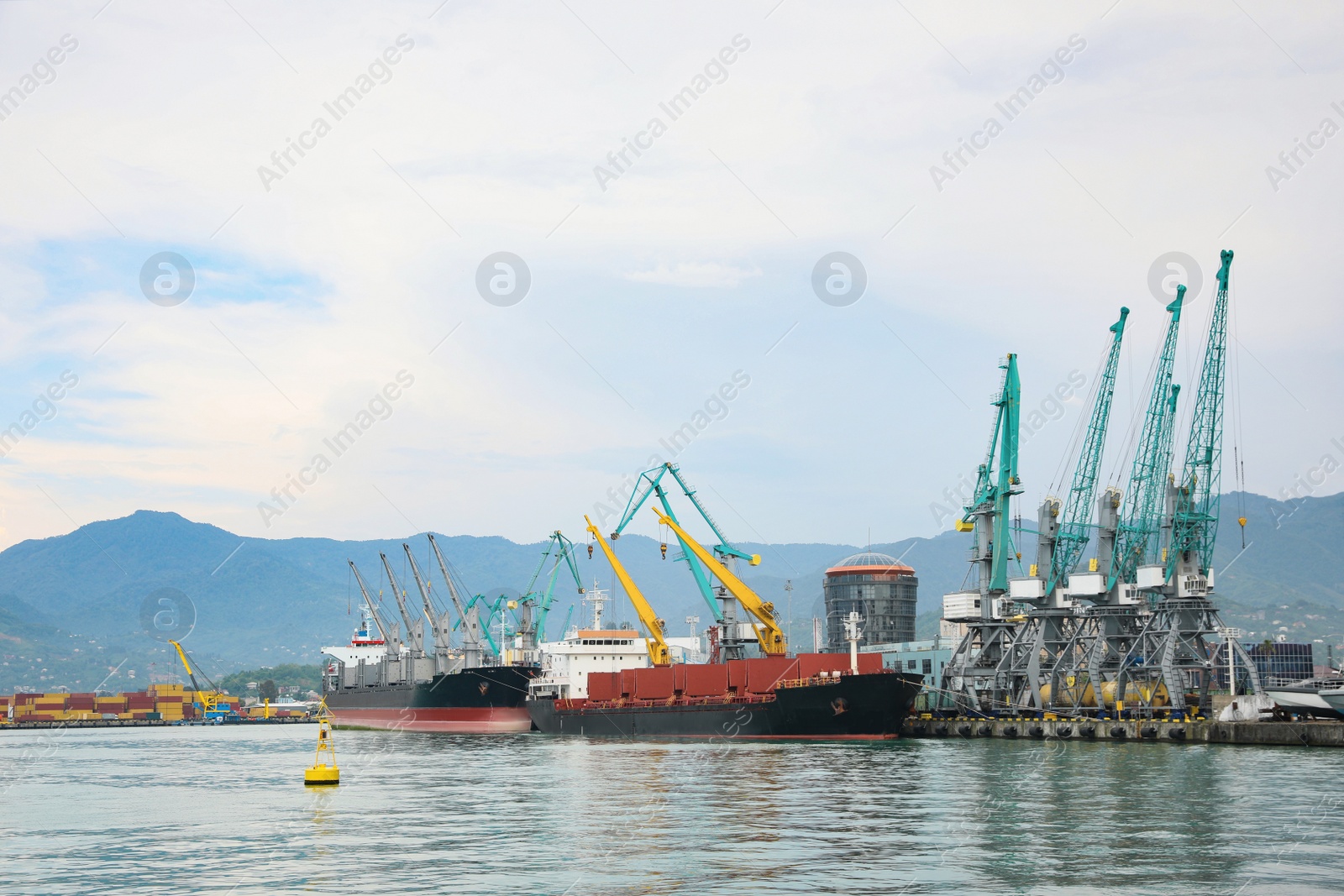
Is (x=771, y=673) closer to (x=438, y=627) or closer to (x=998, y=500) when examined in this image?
(x=998, y=500)

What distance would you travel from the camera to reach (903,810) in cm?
4125

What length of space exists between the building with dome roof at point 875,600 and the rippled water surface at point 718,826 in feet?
375

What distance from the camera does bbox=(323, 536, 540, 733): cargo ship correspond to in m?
120

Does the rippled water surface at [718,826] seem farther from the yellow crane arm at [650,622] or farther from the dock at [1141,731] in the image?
the yellow crane arm at [650,622]

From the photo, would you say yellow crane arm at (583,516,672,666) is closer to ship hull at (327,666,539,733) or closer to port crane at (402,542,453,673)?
ship hull at (327,666,539,733)

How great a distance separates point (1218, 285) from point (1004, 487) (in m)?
20.7

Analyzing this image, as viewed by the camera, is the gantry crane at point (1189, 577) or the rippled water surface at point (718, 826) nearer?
the rippled water surface at point (718, 826)

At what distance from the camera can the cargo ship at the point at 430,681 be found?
120 m

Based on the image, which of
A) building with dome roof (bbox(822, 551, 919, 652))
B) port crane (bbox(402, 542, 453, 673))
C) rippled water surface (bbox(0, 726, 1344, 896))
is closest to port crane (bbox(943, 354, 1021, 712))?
rippled water surface (bbox(0, 726, 1344, 896))

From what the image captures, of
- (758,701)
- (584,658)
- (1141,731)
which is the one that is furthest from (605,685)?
(1141,731)

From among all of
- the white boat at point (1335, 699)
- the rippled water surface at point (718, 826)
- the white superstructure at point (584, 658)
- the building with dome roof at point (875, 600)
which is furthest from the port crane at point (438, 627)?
the white boat at point (1335, 699)

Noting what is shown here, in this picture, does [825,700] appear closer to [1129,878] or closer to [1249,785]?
[1249,785]

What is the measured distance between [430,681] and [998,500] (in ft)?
191

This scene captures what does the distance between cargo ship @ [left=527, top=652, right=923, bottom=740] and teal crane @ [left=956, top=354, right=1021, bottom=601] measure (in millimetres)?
11929
